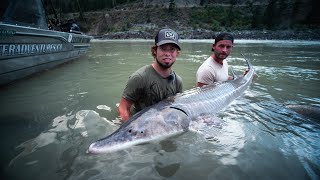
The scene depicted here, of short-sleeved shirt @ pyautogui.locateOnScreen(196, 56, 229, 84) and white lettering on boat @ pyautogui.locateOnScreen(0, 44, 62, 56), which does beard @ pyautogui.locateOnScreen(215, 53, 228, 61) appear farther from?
white lettering on boat @ pyautogui.locateOnScreen(0, 44, 62, 56)

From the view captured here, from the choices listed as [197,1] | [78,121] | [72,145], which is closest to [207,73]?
[78,121]

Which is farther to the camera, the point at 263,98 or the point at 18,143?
the point at 263,98

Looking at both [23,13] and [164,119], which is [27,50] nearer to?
[23,13]

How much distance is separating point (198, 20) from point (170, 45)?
54.2 meters

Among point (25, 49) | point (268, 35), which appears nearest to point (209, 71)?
point (25, 49)

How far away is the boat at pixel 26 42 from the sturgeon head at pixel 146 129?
3655mm

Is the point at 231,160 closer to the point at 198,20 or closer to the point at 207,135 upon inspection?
the point at 207,135

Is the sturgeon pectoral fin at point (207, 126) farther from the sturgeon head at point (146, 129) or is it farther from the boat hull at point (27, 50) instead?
the boat hull at point (27, 50)

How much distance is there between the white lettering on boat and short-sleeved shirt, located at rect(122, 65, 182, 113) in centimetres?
327

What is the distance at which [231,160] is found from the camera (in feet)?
7.68

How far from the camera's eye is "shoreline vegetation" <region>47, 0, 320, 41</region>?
30.0 meters

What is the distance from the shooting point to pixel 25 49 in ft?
17.8

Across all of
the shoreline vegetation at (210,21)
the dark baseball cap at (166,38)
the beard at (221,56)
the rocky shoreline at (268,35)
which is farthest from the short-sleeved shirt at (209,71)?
the rocky shoreline at (268,35)

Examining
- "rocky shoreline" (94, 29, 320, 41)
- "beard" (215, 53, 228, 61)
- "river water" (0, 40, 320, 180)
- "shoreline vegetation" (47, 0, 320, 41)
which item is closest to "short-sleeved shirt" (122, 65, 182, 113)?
"river water" (0, 40, 320, 180)
